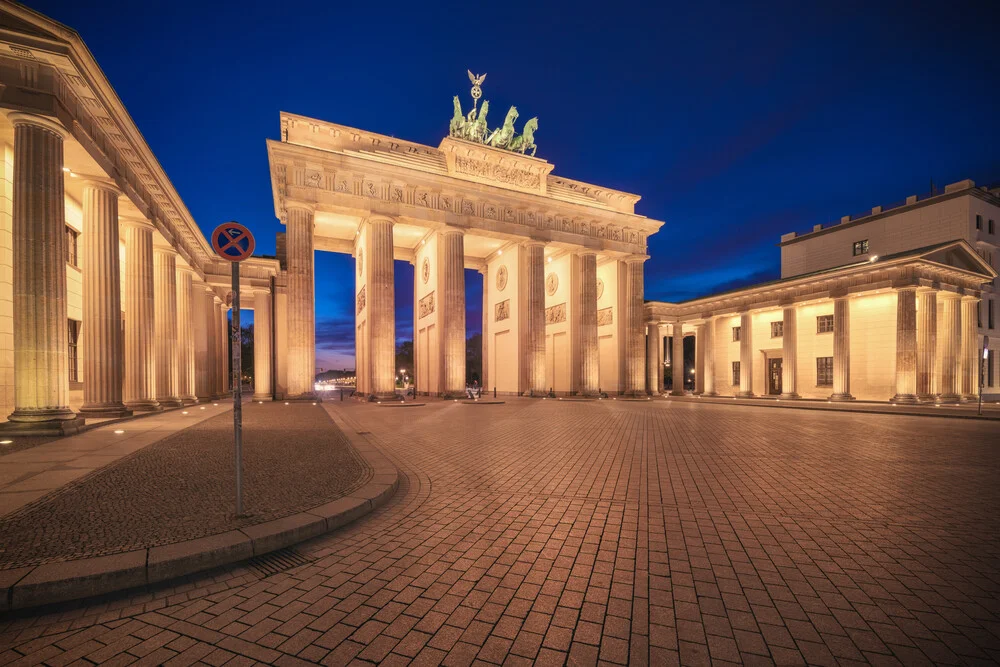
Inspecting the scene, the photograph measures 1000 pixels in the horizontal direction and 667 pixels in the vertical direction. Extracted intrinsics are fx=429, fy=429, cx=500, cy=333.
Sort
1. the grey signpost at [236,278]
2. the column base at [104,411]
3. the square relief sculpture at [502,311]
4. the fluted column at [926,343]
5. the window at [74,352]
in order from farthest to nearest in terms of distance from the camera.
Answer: the square relief sculpture at [502,311], the fluted column at [926,343], the window at [74,352], the column base at [104,411], the grey signpost at [236,278]

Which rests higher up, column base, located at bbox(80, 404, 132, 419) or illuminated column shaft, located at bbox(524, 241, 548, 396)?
illuminated column shaft, located at bbox(524, 241, 548, 396)

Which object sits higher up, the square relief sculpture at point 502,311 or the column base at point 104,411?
the square relief sculpture at point 502,311

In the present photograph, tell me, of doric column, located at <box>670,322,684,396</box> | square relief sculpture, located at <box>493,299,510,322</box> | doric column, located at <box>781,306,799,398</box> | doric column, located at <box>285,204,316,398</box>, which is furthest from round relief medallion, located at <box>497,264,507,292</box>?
doric column, located at <box>781,306,799,398</box>

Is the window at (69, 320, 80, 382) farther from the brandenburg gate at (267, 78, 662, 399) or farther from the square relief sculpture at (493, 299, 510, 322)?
the square relief sculpture at (493, 299, 510, 322)

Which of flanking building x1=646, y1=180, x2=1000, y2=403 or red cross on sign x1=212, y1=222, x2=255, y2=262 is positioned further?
flanking building x1=646, y1=180, x2=1000, y2=403

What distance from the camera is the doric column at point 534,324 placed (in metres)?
31.0

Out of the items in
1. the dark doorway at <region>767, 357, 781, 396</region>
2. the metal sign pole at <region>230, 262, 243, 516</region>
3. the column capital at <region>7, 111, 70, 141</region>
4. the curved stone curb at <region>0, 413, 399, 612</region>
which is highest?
the column capital at <region>7, 111, 70, 141</region>

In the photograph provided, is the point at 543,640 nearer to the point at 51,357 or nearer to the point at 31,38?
the point at 51,357

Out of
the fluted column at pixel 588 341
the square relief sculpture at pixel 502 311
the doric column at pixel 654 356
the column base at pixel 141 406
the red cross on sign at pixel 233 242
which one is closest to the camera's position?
the red cross on sign at pixel 233 242

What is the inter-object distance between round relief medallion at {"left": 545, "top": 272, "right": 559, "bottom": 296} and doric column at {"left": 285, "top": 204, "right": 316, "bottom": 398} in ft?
63.6

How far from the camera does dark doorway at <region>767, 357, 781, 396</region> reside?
117 feet

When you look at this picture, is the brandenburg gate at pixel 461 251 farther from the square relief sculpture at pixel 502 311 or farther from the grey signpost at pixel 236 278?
the grey signpost at pixel 236 278

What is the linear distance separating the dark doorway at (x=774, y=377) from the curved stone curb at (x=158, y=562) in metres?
39.3

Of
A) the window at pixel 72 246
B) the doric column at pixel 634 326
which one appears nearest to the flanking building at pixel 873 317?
the doric column at pixel 634 326
